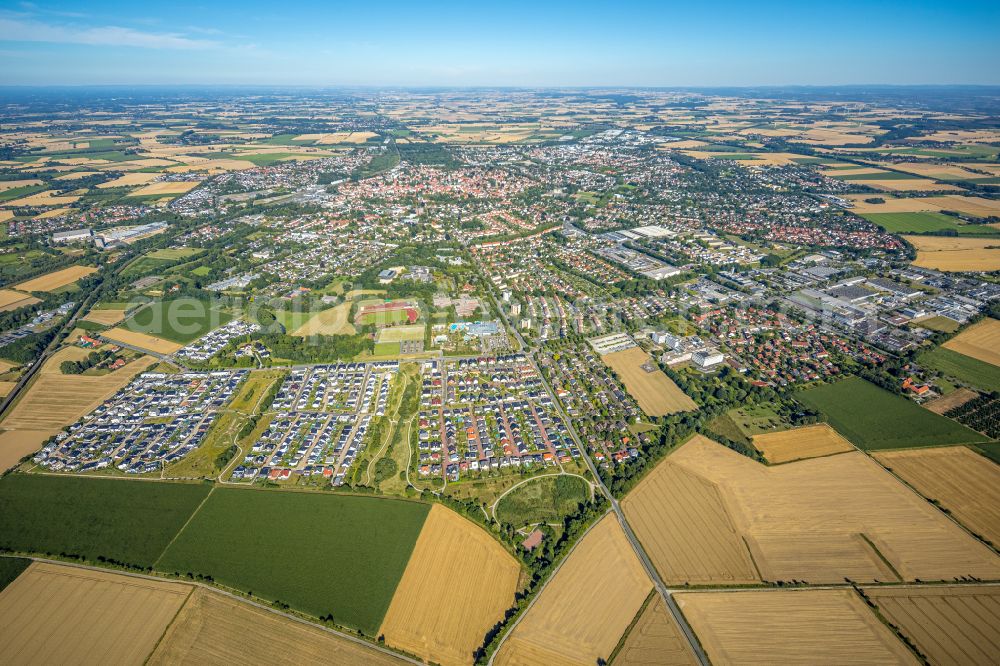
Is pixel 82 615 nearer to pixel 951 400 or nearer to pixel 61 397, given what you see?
pixel 61 397

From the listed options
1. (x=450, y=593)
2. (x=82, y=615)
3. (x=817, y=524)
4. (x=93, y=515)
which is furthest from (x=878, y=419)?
(x=93, y=515)

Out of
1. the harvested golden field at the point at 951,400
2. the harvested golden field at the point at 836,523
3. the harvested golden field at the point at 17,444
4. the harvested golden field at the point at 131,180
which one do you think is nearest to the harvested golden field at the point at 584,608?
the harvested golden field at the point at 836,523

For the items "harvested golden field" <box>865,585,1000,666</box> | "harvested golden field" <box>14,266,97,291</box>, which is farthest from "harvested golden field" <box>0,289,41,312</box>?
"harvested golden field" <box>865,585,1000,666</box>

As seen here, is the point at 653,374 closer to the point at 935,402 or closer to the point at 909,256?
the point at 935,402

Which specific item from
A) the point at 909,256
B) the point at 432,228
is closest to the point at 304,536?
the point at 432,228

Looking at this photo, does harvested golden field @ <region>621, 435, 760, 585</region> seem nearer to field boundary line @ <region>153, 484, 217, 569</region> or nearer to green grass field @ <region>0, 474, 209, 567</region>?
field boundary line @ <region>153, 484, 217, 569</region>

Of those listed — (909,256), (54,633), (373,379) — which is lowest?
(54,633)

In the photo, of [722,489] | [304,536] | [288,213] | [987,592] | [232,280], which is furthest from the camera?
[288,213]
